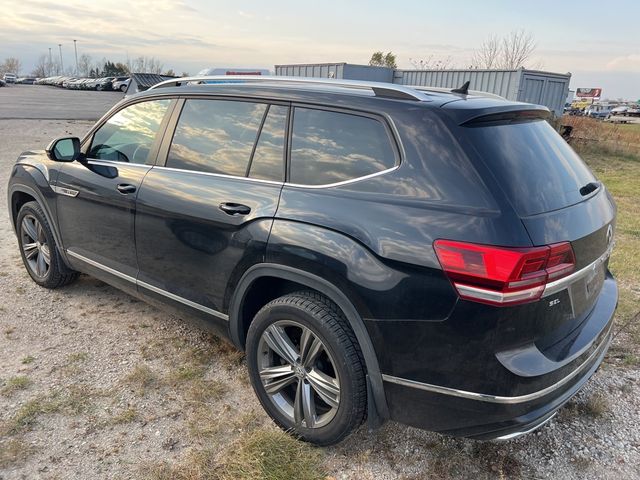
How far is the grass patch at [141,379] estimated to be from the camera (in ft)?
10.1

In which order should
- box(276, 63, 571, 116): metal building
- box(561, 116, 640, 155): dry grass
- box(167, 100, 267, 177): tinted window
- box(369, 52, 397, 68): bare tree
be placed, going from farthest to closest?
box(369, 52, 397, 68): bare tree → box(561, 116, 640, 155): dry grass → box(276, 63, 571, 116): metal building → box(167, 100, 267, 177): tinted window

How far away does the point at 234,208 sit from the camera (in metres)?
2.71

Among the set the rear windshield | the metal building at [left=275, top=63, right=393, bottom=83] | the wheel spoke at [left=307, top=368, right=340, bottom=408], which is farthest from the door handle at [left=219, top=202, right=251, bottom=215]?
the metal building at [left=275, top=63, right=393, bottom=83]

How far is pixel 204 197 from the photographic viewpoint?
9.39 feet

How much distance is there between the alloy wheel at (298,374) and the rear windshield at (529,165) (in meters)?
1.13

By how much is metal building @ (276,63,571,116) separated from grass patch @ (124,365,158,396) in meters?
13.1

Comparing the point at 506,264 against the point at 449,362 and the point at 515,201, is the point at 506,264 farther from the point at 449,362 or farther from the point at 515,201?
the point at 449,362

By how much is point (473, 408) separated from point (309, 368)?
32.7 inches

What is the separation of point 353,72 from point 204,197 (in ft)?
52.8

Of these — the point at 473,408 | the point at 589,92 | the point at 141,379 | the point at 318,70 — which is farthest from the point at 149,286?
the point at 589,92

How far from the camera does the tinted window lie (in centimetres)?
286

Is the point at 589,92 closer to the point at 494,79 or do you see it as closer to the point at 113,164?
the point at 494,79

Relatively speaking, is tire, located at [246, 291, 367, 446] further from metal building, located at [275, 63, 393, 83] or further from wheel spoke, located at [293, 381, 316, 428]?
metal building, located at [275, 63, 393, 83]

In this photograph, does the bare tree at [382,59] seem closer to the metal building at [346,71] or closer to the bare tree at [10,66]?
the metal building at [346,71]
